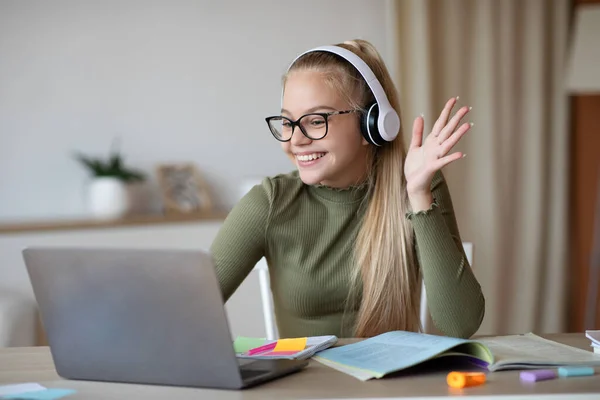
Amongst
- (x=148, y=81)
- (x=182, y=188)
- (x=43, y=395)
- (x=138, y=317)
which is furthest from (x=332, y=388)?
(x=148, y=81)

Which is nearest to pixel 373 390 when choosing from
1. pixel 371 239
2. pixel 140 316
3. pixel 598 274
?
pixel 140 316

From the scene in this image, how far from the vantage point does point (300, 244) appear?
5.54ft

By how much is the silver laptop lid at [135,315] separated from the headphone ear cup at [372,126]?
709mm

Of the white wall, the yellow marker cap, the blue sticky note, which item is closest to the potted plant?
the white wall

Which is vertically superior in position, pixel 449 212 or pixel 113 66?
pixel 113 66

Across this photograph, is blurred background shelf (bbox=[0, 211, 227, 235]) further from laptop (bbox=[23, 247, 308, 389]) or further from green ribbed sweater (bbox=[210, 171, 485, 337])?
laptop (bbox=[23, 247, 308, 389])

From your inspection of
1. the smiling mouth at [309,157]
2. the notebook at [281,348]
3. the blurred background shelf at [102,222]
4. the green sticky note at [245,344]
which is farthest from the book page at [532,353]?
the blurred background shelf at [102,222]

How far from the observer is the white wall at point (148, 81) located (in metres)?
3.27

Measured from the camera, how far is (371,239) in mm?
1640

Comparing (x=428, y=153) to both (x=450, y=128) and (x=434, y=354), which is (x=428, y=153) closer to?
(x=450, y=128)

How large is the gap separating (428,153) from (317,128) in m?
0.27

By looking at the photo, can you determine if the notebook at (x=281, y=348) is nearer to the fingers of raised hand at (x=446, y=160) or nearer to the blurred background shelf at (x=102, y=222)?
the fingers of raised hand at (x=446, y=160)

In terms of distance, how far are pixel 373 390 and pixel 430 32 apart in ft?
8.92

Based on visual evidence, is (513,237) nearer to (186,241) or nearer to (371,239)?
(186,241)
